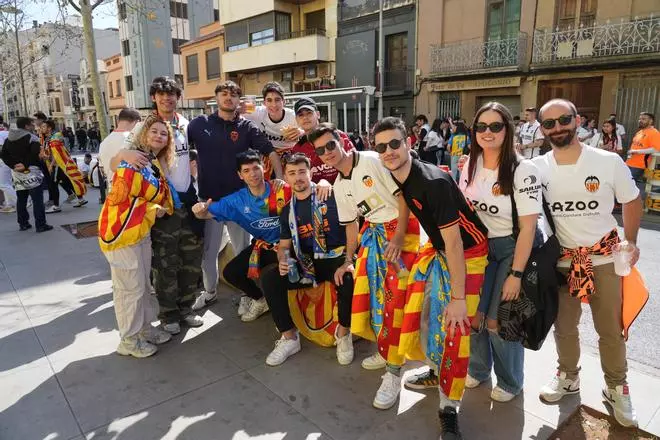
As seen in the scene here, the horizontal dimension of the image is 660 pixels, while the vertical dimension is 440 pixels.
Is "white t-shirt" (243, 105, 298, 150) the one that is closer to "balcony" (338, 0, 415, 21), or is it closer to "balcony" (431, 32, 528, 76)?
"balcony" (431, 32, 528, 76)

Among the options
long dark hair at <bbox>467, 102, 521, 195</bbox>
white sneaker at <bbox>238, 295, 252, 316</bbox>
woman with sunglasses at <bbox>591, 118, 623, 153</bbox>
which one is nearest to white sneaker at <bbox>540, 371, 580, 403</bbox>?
long dark hair at <bbox>467, 102, 521, 195</bbox>

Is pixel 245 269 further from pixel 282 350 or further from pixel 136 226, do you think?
pixel 136 226

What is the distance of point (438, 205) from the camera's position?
225 centimetres

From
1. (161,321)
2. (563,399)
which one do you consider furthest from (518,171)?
(161,321)

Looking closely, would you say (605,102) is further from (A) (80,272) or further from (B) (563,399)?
(A) (80,272)

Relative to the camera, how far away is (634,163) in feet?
27.1

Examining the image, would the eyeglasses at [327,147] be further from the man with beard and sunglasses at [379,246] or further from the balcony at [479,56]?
the balcony at [479,56]

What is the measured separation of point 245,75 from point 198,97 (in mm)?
5261

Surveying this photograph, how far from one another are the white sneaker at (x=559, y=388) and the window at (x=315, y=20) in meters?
21.7

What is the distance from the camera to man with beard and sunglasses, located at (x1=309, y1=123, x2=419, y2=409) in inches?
108

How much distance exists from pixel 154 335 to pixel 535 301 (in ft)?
9.17

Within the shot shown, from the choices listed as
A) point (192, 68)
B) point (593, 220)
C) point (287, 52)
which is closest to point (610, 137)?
point (593, 220)

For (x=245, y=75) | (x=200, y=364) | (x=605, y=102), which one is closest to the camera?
(x=200, y=364)

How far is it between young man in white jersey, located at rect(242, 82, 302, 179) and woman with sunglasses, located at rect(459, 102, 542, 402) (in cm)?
229
